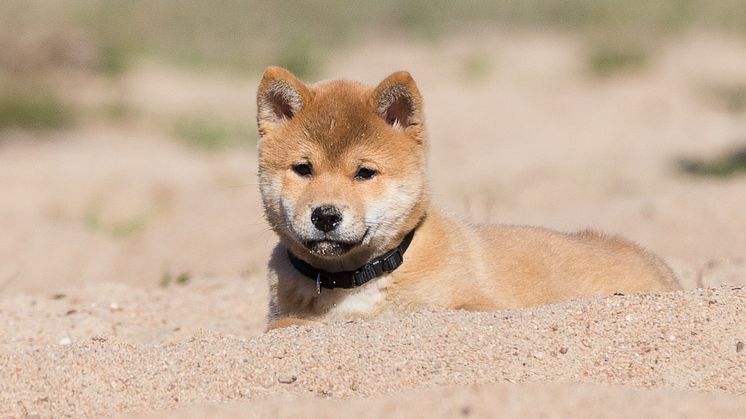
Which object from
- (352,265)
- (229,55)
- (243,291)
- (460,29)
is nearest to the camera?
(352,265)

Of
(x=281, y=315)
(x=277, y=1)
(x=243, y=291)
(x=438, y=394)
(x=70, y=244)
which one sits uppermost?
(x=438, y=394)

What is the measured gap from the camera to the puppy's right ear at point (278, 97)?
505 centimetres

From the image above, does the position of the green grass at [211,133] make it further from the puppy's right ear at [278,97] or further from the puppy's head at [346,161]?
the puppy's head at [346,161]

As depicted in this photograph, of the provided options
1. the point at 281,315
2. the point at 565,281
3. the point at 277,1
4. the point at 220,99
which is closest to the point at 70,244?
the point at 281,315

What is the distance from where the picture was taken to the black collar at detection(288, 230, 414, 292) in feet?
16.3

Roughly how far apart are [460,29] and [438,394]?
19041 mm

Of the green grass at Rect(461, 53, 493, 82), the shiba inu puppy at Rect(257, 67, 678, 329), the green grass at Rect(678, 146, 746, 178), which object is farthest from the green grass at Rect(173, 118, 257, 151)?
the shiba inu puppy at Rect(257, 67, 678, 329)

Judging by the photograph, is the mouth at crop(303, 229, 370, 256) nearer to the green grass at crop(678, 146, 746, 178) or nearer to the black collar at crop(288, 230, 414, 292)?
the black collar at crop(288, 230, 414, 292)

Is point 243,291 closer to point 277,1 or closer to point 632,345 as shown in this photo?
point 632,345

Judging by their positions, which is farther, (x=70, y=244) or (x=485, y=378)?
(x=70, y=244)

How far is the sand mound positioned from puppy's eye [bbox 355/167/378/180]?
76 cm

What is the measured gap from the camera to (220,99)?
1541cm

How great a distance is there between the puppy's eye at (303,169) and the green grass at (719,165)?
6.76m

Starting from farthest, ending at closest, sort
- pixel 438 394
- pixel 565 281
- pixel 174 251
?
pixel 174 251 < pixel 565 281 < pixel 438 394
